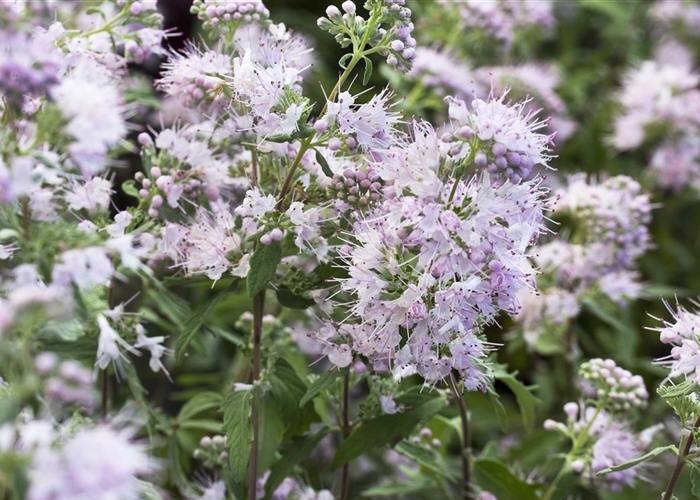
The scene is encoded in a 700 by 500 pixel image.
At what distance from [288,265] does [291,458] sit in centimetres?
38

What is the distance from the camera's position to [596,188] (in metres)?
2.16

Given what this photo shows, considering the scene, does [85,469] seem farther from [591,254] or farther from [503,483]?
[591,254]

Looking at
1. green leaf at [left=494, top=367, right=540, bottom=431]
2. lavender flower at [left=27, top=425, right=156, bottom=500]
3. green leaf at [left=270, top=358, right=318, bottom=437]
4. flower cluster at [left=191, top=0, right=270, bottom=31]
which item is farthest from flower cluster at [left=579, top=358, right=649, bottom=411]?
lavender flower at [left=27, top=425, right=156, bottom=500]

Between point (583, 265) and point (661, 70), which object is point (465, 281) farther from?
point (661, 70)

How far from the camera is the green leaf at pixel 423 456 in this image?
170 cm

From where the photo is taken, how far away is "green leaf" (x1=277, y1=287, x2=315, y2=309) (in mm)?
1517

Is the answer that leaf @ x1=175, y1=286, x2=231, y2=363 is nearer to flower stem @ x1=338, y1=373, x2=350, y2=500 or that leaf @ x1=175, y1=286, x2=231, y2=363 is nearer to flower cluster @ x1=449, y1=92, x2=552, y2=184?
flower stem @ x1=338, y1=373, x2=350, y2=500

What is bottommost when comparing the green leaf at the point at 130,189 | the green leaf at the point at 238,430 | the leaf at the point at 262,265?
the green leaf at the point at 238,430

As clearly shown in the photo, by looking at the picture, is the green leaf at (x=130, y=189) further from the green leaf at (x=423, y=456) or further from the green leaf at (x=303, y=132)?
the green leaf at (x=423, y=456)

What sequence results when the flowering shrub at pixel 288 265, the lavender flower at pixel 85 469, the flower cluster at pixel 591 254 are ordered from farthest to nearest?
the flower cluster at pixel 591 254
the flowering shrub at pixel 288 265
the lavender flower at pixel 85 469

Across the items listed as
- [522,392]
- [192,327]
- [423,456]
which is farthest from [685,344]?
[192,327]

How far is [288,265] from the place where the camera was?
154cm

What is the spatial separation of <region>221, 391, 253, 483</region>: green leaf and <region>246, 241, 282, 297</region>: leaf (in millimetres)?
243

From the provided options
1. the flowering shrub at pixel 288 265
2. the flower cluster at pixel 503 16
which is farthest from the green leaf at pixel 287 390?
the flower cluster at pixel 503 16
